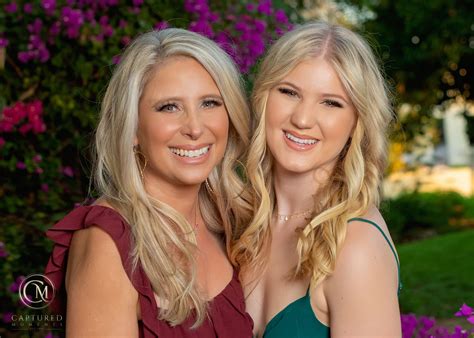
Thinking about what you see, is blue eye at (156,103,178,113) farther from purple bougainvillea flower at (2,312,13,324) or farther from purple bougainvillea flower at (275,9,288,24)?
purple bougainvillea flower at (275,9,288,24)

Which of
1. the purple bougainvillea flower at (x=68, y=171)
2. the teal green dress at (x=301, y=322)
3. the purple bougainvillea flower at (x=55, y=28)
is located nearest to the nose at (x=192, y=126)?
the teal green dress at (x=301, y=322)

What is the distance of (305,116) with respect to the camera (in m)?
3.01

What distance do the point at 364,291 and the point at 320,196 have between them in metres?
0.60

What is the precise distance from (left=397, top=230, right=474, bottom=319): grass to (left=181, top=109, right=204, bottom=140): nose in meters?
4.73

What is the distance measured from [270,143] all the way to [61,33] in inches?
88.7

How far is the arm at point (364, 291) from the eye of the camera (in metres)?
2.69

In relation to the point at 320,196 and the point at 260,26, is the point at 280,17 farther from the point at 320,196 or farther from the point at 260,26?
the point at 320,196

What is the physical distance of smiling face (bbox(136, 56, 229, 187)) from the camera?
115 inches

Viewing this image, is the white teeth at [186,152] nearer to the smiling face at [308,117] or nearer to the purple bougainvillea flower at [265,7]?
the smiling face at [308,117]

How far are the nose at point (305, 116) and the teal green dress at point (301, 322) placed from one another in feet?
1.40

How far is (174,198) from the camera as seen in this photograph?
313 centimetres

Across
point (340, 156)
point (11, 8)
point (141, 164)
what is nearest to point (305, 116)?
point (340, 156)

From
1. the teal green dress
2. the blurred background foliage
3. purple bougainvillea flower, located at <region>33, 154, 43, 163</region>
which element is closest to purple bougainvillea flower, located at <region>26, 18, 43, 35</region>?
the blurred background foliage

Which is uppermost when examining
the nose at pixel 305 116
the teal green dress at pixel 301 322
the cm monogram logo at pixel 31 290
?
the nose at pixel 305 116
